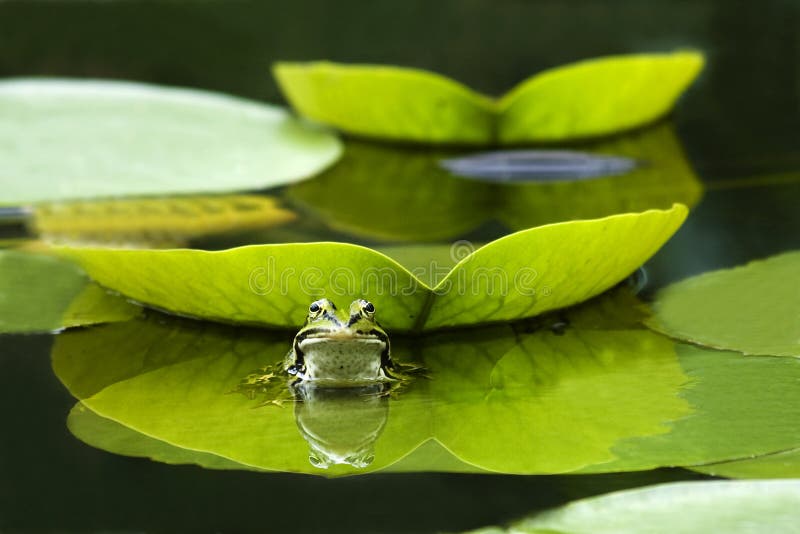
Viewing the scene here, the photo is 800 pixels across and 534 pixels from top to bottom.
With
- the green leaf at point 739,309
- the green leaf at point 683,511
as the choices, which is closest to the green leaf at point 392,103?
the green leaf at point 739,309

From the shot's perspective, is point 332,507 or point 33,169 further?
point 33,169

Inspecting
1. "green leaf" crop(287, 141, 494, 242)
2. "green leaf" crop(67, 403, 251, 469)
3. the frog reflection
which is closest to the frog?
the frog reflection

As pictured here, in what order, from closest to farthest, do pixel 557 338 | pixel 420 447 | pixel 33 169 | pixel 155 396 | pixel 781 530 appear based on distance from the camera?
pixel 781 530
pixel 420 447
pixel 155 396
pixel 557 338
pixel 33 169

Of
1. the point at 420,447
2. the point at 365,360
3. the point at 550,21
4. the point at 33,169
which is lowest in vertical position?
the point at 420,447

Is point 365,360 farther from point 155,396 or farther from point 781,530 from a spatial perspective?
point 781,530

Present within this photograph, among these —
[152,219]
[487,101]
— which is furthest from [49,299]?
[487,101]

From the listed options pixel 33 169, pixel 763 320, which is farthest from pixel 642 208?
pixel 33 169

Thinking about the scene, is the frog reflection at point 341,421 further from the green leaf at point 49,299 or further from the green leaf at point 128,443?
the green leaf at point 49,299
